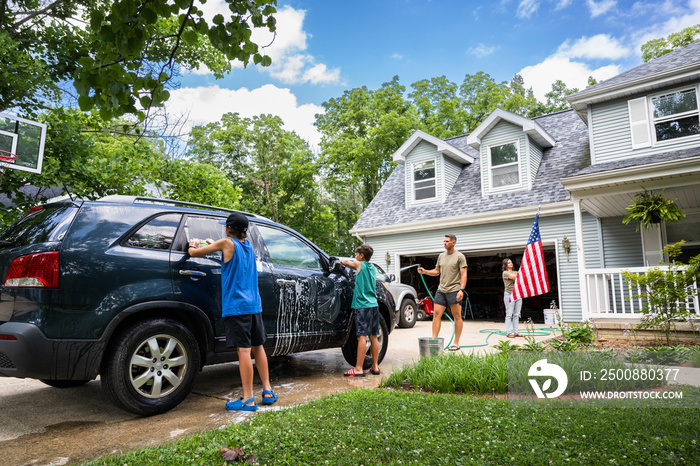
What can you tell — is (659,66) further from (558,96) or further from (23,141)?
(558,96)

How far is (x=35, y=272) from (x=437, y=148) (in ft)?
43.5

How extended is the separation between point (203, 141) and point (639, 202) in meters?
26.5

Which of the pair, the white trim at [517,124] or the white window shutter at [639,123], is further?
the white trim at [517,124]

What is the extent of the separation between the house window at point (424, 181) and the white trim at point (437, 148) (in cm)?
61

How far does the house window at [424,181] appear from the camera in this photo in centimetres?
1479

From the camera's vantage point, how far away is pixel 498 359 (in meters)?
4.46

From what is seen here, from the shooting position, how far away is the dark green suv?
2.99 m

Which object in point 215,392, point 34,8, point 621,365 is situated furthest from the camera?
point 34,8

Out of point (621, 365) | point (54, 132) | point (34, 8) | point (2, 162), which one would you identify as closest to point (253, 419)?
point (621, 365)

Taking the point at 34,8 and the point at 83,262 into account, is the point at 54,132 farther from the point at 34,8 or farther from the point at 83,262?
the point at 83,262

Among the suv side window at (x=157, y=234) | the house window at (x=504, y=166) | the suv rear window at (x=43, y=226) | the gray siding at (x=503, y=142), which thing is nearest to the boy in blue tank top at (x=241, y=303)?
the suv side window at (x=157, y=234)

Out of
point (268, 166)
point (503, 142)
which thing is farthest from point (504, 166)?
point (268, 166)

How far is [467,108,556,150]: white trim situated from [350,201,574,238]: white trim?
2.63 meters

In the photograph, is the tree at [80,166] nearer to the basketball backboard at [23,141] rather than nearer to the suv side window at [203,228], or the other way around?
the basketball backboard at [23,141]
